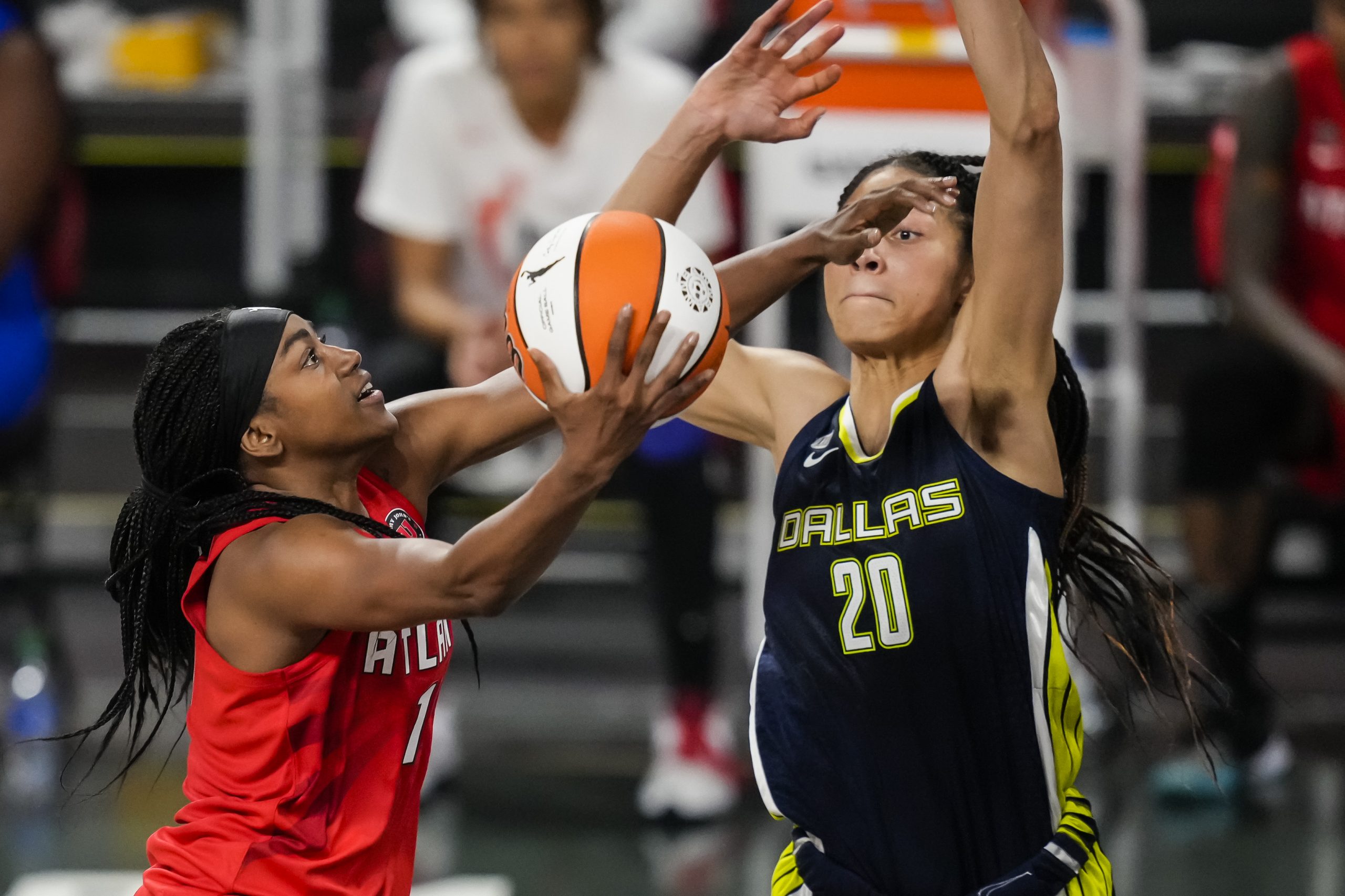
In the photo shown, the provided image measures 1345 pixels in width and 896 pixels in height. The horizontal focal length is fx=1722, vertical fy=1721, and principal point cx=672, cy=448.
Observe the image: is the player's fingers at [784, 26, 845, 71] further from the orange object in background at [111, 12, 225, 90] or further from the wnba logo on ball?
the orange object in background at [111, 12, 225, 90]

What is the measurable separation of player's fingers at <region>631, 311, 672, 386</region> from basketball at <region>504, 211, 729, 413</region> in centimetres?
3

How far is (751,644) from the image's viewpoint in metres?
4.05

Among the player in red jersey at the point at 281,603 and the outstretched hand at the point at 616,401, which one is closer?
the outstretched hand at the point at 616,401

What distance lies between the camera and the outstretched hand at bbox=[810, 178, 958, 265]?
2.08 metres

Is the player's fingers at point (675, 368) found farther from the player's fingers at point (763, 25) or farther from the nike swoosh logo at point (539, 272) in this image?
the player's fingers at point (763, 25)

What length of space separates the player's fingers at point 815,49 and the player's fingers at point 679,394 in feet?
1.96

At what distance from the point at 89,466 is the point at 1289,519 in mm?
4912

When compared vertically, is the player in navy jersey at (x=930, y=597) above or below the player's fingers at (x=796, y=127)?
below

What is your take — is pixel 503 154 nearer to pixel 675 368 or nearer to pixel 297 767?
pixel 297 767

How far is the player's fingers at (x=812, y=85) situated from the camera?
228cm

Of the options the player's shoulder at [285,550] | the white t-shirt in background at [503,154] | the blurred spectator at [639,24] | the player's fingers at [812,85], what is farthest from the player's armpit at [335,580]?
the blurred spectator at [639,24]

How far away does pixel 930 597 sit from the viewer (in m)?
2.07

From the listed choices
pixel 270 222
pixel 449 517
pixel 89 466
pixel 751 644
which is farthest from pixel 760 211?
pixel 89 466

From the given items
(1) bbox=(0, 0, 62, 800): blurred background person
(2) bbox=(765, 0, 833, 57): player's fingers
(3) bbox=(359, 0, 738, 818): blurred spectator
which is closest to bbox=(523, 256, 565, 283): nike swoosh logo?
(2) bbox=(765, 0, 833, 57): player's fingers
